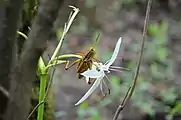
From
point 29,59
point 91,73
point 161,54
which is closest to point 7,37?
point 29,59

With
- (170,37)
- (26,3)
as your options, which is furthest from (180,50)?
(26,3)

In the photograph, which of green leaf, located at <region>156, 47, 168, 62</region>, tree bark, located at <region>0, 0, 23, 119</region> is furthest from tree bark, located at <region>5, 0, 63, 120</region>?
green leaf, located at <region>156, 47, 168, 62</region>

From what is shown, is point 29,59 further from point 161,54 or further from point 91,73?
point 161,54

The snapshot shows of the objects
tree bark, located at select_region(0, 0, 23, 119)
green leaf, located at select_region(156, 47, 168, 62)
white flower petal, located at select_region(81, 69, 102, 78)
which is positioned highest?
tree bark, located at select_region(0, 0, 23, 119)

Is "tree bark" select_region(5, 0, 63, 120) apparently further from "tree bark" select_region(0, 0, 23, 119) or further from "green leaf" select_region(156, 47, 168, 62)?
"green leaf" select_region(156, 47, 168, 62)

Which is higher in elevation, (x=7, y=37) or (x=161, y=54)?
(x=7, y=37)

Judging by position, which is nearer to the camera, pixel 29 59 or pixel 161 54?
pixel 29 59

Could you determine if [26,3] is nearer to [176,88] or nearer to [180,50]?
[176,88]

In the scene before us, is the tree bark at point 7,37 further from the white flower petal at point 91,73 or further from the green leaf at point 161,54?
the green leaf at point 161,54
